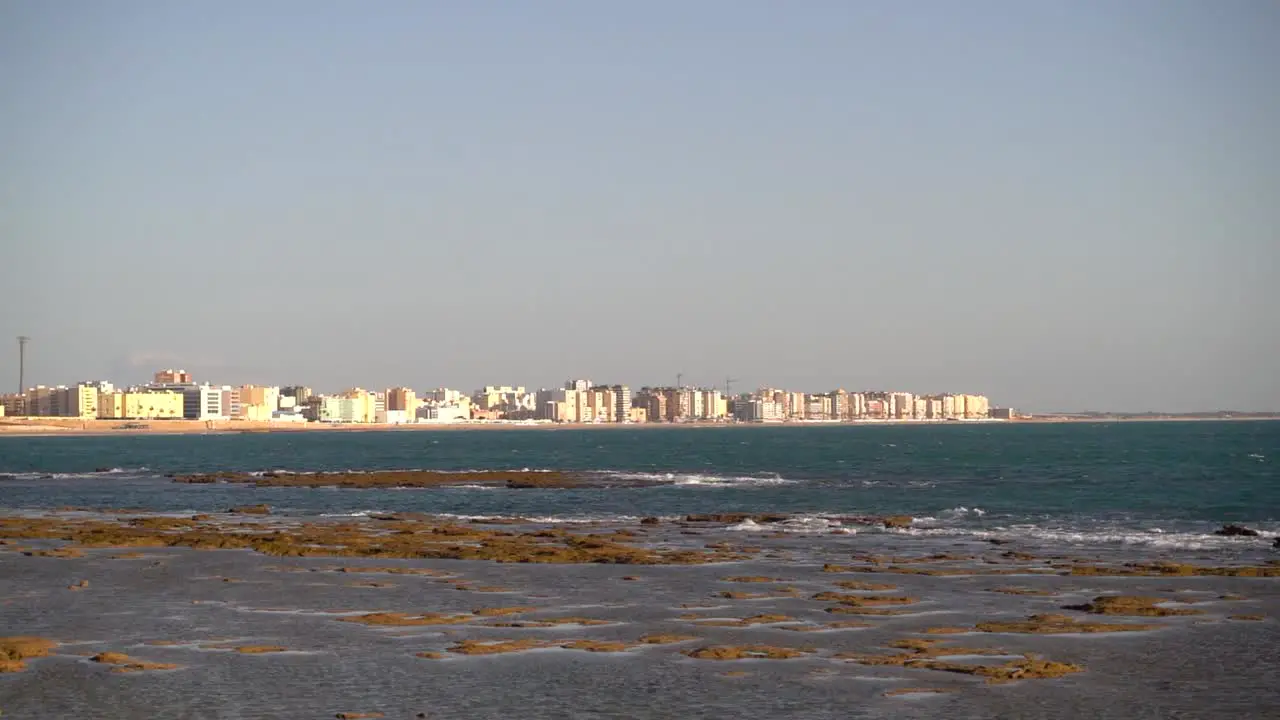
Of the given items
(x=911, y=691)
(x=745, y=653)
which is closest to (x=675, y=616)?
(x=745, y=653)

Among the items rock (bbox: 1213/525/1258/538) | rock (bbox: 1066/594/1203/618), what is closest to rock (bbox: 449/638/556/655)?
rock (bbox: 1066/594/1203/618)

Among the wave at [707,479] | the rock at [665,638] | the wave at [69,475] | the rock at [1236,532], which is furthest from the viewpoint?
the wave at [69,475]

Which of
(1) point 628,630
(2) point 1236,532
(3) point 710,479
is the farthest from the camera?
(3) point 710,479

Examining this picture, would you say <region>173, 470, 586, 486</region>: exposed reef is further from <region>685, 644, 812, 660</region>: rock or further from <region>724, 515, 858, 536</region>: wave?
<region>685, 644, 812, 660</region>: rock

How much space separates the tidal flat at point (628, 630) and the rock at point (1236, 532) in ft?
19.1

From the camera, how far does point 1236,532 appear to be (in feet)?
149

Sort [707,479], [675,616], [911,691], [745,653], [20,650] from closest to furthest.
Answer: [911,691], [20,650], [745,653], [675,616], [707,479]

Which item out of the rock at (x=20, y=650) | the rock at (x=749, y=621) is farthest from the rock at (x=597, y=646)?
the rock at (x=20, y=650)

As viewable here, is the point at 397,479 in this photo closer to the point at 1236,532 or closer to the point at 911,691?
the point at 1236,532

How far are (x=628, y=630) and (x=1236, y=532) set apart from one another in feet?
92.2

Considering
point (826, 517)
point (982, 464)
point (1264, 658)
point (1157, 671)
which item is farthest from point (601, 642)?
point (982, 464)

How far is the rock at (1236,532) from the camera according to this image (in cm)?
4466

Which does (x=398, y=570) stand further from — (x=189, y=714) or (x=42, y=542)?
(x=189, y=714)

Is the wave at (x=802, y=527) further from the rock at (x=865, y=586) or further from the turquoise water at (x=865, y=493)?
the rock at (x=865, y=586)
